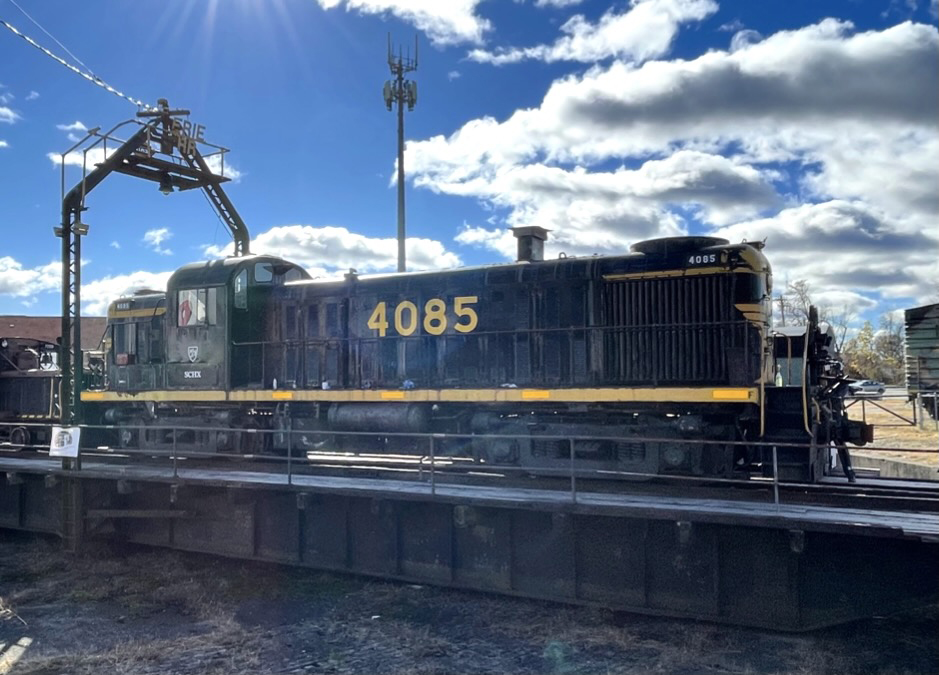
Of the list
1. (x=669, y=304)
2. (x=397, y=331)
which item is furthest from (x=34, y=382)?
(x=669, y=304)

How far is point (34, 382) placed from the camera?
1939 centimetres

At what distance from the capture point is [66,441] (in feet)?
39.0

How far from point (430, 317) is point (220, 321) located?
419cm

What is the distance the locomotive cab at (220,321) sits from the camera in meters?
13.9

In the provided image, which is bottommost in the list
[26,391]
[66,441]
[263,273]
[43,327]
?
[66,441]

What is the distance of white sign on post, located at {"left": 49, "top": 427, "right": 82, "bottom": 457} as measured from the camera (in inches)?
464

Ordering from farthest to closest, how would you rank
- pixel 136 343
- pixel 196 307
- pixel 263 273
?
pixel 136 343
pixel 263 273
pixel 196 307

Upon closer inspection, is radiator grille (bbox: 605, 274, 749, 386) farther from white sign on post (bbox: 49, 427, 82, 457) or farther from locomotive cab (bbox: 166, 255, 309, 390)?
white sign on post (bbox: 49, 427, 82, 457)

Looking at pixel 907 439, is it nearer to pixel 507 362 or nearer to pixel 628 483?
pixel 628 483

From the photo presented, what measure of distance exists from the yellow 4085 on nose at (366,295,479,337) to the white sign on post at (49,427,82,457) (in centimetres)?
500

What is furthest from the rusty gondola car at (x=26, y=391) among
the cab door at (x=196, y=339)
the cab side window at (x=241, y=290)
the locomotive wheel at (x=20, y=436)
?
the cab side window at (x=241, y=290)

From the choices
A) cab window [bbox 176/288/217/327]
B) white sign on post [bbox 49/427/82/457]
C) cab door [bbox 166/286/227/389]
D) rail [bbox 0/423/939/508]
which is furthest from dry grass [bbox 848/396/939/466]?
white sign on post [bbox 49/427/82/457]

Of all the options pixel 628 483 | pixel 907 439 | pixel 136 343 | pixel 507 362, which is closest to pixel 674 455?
pixel 628 483

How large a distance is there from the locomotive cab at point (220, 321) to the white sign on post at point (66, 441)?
264 centimetres
